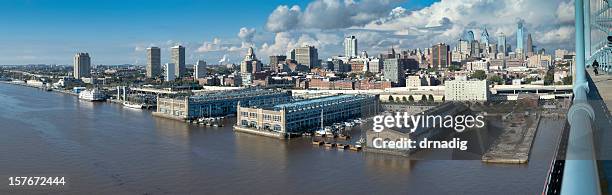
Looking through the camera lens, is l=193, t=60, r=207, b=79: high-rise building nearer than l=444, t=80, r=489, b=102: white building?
No

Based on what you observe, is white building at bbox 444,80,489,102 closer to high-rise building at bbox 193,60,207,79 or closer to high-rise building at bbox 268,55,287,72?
high-rise building at bbox 193,60,207,79

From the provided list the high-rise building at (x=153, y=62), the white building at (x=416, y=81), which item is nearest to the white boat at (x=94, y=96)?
the white building at (x=416, y=81)

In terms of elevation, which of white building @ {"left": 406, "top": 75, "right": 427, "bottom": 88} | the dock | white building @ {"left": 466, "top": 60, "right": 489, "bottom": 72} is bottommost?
the dock

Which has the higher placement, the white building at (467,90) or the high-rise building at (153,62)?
the high-rise building at (153,62)

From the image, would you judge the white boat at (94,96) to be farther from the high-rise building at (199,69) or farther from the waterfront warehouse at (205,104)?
the high-rise building at (199,69)

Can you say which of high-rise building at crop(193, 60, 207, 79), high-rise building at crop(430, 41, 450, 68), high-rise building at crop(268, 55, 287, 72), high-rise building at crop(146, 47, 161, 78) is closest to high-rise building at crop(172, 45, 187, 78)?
high-rise building at crop(146, 47, 161, 78)

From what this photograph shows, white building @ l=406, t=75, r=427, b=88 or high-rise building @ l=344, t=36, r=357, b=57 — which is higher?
high-rise building @ l=344, t=36, r=357, b=57

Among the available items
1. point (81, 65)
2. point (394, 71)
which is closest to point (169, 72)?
point (81, 65)
